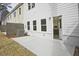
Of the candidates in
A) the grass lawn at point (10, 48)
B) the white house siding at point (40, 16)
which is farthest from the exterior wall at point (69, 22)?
the grass lawn at point (10, 48)

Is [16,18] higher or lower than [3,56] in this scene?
higher

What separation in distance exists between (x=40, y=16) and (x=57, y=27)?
1.00ft

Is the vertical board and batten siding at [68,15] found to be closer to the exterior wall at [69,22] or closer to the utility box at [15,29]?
the exterior wall at [69,22]

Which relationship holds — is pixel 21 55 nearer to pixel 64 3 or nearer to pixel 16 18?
pixel 16 18

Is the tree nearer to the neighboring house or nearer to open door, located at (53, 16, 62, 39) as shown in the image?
the neighboring house

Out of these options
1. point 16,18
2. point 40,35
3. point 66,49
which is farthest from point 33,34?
point 66,49

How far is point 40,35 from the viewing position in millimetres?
3143

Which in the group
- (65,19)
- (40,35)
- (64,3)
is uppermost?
(64,3)

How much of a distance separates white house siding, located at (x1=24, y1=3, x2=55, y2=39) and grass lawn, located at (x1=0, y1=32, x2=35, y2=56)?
0.88 feet

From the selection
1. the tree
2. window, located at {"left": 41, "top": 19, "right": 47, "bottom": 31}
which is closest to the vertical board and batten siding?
window, located at {"left": 41, "top": 19, "right": 47, "bottom": 31}

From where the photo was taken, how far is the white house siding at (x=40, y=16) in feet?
10.1

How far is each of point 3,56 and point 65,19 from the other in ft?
3.32

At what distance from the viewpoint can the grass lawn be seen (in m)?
3.01

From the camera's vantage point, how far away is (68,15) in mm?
2973
